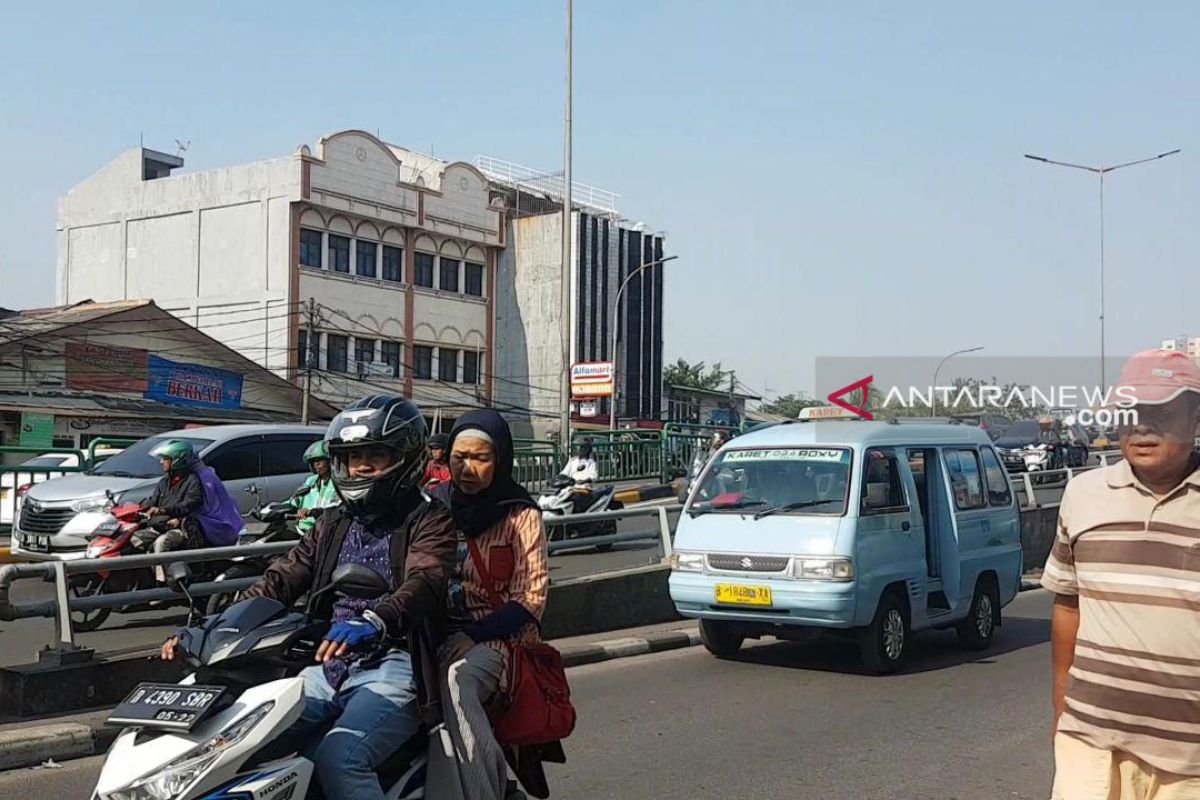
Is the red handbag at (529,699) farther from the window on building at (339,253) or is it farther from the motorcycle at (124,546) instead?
the window on building at (339,253)

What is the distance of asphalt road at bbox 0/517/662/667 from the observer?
939cm

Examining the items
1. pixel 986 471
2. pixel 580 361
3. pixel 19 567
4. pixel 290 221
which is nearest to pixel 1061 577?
pixel 19 567

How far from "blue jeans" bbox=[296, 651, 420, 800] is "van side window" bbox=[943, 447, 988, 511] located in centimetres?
792

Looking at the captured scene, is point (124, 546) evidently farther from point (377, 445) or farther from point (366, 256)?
point (366, 256)

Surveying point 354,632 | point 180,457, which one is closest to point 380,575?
point 354,632

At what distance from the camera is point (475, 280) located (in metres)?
52.9

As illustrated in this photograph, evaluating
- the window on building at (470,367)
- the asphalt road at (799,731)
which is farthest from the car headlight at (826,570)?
the window on building at (470,367)

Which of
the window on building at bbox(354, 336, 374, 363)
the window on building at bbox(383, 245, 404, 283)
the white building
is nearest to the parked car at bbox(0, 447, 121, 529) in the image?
the white building

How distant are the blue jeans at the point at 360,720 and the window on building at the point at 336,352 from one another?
43.3 meters

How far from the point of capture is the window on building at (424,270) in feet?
164

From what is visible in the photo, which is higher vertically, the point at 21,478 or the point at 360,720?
the point at 21,478

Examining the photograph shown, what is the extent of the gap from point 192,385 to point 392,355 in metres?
11.4

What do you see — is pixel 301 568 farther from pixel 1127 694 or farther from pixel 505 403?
pixel 505 403

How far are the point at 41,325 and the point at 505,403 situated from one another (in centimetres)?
2307
